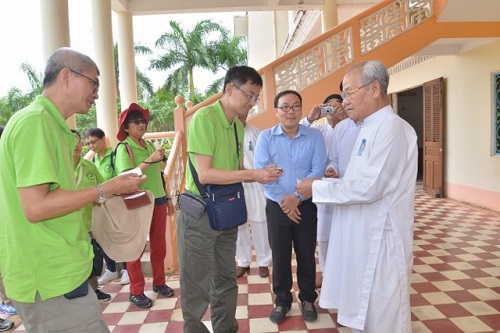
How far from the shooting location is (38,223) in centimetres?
130

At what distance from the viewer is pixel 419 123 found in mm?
13562

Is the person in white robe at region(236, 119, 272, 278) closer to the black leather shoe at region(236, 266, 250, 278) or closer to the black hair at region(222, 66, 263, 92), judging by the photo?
the black leather shoe at region(236, 266, 250, 278)

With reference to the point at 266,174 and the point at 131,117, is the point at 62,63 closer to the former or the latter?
the point at 266,174

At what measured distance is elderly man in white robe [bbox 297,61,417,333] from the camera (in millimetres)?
1916

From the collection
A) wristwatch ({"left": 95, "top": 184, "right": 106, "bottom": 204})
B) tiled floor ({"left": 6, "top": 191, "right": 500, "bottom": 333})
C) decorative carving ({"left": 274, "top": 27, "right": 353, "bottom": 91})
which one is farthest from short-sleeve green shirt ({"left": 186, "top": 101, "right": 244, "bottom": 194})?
decorative carving ({"left": 274, "top": 27, "right": 353, "bottom": 91})

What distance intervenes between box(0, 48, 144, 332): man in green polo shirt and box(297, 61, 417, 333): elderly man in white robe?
1171 mm

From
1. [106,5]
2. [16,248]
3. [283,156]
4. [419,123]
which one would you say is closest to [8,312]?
[16,248]

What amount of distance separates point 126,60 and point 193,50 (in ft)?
48.1

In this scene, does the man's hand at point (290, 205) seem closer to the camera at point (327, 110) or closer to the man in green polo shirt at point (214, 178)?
the man in green polo shirt at point (214, 178)

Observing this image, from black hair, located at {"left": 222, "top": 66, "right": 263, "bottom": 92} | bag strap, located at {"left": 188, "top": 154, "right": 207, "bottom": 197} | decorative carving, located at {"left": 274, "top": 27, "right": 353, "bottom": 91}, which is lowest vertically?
bag strap, located at {"left": 188, "top": 154, "right": 207, "bottom": 197}

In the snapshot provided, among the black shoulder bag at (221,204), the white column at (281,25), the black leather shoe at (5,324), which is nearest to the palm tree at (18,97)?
the white column at (281,25)

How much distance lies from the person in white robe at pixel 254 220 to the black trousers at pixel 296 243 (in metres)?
0.99

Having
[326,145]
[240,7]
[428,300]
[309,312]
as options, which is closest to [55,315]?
[309,312]

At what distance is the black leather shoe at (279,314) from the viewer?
2.91 meters
